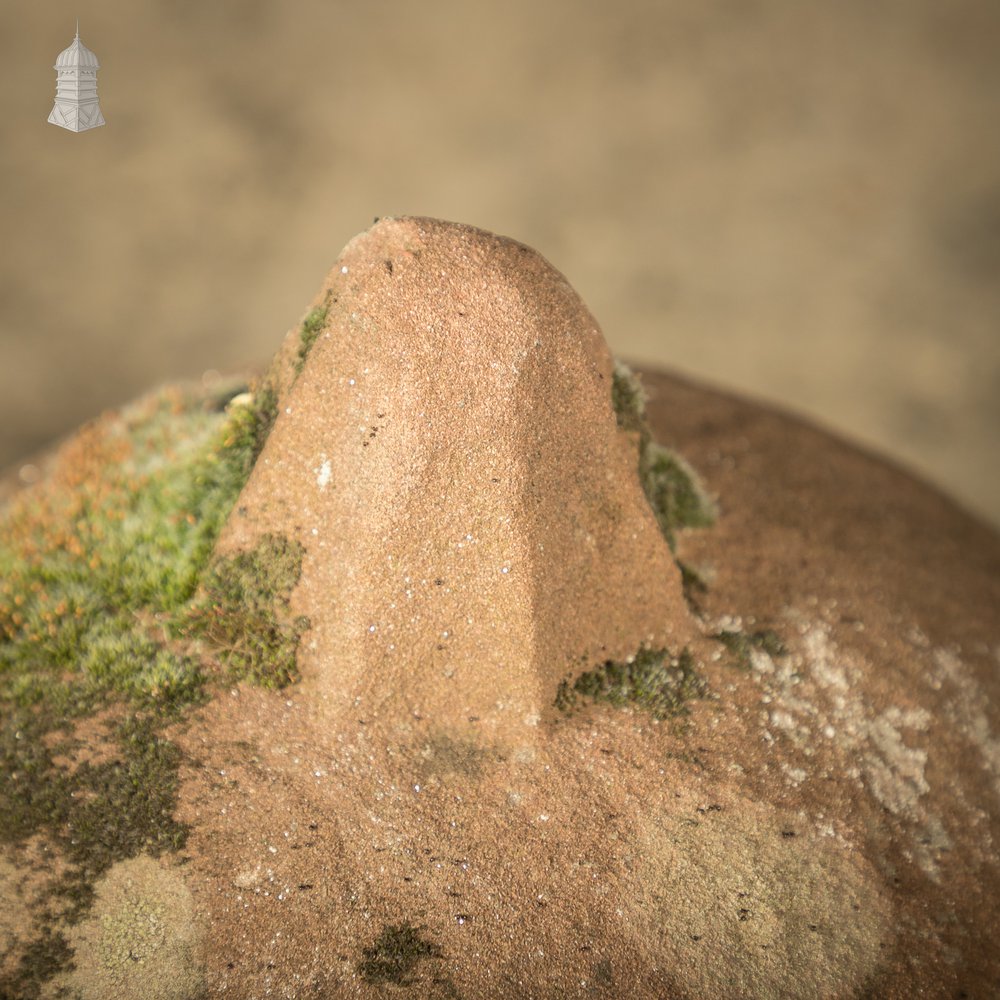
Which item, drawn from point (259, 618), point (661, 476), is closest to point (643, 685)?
point (661, 476)

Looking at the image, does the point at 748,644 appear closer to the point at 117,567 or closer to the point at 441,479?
the point at 441,479

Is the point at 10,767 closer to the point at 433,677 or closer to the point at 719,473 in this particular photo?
the point at 433,677

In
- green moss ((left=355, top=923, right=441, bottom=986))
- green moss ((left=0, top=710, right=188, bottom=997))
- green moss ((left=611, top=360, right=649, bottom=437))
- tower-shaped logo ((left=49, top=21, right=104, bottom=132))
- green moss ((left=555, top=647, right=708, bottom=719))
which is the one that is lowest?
green moss ((left=355, top=923, right=441, bottom=986))

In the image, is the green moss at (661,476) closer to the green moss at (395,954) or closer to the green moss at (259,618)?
the green moss at (259,618)

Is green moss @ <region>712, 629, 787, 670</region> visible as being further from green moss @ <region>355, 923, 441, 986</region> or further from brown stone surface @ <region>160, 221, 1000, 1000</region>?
green moss @ <region>355, 923, 441, 986</region>

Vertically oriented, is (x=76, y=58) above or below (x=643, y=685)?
above

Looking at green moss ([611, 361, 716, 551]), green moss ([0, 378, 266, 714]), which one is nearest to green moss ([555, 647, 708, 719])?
green moss ([611, 361, 716, 551])

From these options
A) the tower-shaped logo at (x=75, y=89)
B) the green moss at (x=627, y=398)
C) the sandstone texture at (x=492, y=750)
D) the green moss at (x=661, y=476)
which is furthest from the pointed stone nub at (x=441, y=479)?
the tower-shaped logo at (x=75, y=89)
